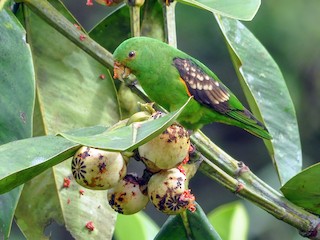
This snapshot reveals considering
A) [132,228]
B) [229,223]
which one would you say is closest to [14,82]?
[132,228]

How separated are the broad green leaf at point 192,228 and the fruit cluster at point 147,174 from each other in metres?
0.17

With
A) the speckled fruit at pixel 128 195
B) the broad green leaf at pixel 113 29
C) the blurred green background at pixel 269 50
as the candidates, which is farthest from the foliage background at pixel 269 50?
the speckled fruit at pixel 128 195

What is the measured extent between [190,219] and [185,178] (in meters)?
0.23

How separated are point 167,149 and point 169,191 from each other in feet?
0.26

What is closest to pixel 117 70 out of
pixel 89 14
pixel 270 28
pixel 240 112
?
pixel 240 112

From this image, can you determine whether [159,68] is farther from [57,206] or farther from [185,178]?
[185,178]

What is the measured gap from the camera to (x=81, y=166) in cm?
134

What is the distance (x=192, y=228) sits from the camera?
165 centimetres

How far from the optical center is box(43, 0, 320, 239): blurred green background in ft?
35.4

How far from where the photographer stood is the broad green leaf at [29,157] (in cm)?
122

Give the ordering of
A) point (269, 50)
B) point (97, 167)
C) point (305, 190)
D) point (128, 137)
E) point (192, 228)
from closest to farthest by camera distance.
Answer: point (128, 137)
point (97, 167)
point (305, 190)
point (192, 228)
point (269, 50)

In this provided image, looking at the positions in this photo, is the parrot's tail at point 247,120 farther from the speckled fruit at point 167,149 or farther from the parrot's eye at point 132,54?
the speckled fruit at point 167,149

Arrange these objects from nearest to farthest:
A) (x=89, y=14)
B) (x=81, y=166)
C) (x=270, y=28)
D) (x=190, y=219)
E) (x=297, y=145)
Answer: (x=81, y=166) → (x=190, y=219) → (x=297, y=145) → (x=270, y=28) → (x=89, y=14)

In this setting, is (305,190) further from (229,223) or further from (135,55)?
(229,223)
